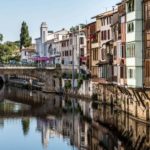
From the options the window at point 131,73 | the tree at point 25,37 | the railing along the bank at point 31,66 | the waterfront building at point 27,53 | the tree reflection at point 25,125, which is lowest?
the tree reflection at point 25,125

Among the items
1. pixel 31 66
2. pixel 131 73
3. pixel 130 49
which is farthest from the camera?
pixel 31 66

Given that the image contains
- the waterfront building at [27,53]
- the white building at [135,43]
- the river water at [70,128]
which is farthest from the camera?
the waterfront building at [27,53]

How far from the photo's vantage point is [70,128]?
6034 cm

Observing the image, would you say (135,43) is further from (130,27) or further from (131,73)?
(131,73)

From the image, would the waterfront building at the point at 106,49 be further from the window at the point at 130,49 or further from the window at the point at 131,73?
the window at the point at 131,73

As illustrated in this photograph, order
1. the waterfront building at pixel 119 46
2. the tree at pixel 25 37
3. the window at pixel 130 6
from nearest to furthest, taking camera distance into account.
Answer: the window at pixel 130 6
the waterfront building at pixel 119 46
the tree at pixel 25 37

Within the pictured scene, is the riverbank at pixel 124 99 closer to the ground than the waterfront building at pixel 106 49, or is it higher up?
closer to the ground

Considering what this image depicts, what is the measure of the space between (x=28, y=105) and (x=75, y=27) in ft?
142

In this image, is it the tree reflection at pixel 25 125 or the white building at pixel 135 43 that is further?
the white building at pixel 135 43

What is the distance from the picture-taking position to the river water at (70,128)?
162ft

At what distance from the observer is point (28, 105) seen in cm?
8900

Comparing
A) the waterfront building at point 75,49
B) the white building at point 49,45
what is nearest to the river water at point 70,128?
the waterfront building at point 75,49

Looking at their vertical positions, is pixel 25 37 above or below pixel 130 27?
above

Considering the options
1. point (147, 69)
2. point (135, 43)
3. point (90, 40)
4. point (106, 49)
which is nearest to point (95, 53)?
point (90, 40)
